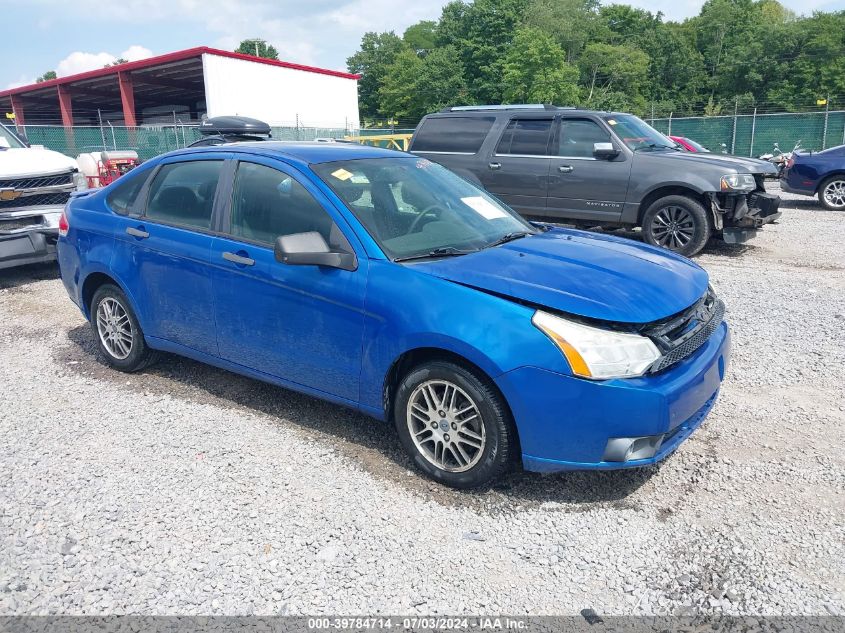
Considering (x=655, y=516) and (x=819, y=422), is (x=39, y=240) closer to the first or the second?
(x=655, y=516)

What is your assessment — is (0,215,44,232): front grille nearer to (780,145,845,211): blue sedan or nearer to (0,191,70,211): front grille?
(0,191,70,211): front grille

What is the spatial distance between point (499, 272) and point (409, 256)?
522 mm

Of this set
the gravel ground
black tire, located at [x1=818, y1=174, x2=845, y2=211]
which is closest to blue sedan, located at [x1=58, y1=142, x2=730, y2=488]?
the gravel ground

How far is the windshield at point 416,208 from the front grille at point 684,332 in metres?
1.15

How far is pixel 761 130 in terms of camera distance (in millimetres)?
27047

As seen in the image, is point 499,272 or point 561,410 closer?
point 561,410

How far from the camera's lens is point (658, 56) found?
255 feet

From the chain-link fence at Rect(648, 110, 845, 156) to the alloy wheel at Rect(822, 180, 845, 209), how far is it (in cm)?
1240

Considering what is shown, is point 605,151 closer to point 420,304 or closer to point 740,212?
point 740,212

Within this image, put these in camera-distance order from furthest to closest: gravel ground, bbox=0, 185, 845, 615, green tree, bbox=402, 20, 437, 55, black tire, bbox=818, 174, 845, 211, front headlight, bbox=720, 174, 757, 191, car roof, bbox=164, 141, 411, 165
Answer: green tree, bbox=402, 20, 437, 55 → black tire, bbox=818, 174, 845, 211 → front headlight, bbox=720, 174, 757, 191 → car roof, bbox=164, 141, 411, 165 → gravel ground, bbox=0, 185, 845, 615

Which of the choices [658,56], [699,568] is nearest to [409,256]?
[699,568]

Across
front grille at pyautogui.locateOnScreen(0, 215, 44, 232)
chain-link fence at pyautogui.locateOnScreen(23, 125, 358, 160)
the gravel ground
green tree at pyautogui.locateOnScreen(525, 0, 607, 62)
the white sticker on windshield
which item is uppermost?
green tree at pyautogui.locateOnScreen(525, 0, 607, 62)

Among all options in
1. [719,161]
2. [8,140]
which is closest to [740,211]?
[719,161]

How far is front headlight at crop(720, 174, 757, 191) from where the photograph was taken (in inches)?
340
